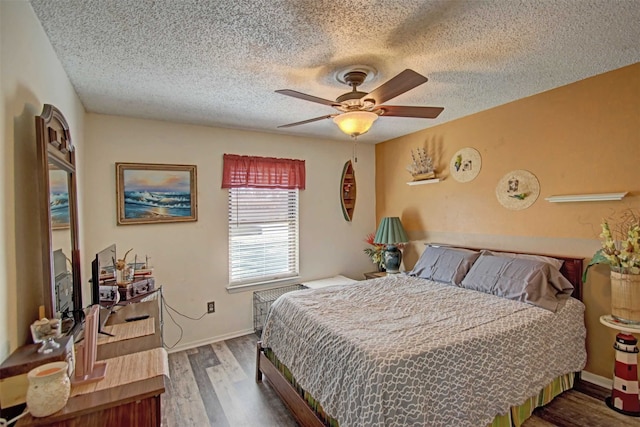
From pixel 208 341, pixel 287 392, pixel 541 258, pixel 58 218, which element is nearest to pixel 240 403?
pixel 287 392

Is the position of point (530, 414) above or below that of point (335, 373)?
below

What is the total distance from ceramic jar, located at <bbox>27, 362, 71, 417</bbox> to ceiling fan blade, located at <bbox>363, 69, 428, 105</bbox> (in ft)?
6.41

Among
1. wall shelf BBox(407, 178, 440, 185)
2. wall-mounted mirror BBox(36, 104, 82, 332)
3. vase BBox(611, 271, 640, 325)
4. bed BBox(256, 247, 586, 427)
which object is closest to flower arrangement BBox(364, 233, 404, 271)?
wall shelf BBox(407, 178, 440, 185)

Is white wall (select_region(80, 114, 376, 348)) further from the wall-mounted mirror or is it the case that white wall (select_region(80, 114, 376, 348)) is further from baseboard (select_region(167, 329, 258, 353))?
the wall-mounted mirror

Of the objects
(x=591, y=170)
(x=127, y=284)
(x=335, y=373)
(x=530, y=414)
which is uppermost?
(x=591, y=170)

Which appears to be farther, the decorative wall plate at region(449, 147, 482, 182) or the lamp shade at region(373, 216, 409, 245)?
the lamp shade at region(373, 216, 409, 245)

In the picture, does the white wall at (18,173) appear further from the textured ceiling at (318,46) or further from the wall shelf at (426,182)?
the wall shelf at (426,182)

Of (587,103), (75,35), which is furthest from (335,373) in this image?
(587,103)

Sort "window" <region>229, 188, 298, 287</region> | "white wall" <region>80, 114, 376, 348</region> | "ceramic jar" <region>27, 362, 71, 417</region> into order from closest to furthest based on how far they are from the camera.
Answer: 1. "ceramic jar" <region>27, 362, 71, 417</region>
2. "white wall" <region>80, 114, 376, 348</region>
3. "window" <region>229, 188, 298, 287</region>

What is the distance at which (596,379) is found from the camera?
258cm

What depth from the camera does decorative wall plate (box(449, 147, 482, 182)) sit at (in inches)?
136

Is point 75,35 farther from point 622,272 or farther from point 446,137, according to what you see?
point 622,272

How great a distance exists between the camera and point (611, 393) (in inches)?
94.8

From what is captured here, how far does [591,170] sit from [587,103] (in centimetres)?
54
